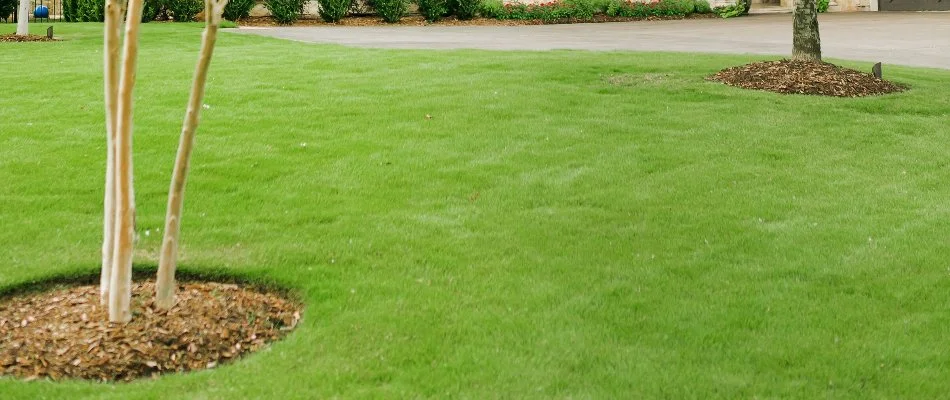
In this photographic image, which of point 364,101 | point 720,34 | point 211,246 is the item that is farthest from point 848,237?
point 720,34

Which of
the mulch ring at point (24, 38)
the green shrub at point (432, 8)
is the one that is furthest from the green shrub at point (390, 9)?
the mulch ring at point (24, 38)

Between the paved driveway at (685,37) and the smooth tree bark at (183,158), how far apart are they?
532 inches

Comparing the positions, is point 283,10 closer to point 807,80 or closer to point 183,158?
point 807,80

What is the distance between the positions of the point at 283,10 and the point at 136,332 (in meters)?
22.3

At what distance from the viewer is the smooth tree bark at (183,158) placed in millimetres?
4738

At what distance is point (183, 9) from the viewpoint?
1029 inches

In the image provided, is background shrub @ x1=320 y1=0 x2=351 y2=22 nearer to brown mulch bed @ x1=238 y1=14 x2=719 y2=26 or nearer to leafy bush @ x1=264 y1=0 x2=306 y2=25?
brown mulch bed @ x1=238 y1=14 x2=719 y2=26

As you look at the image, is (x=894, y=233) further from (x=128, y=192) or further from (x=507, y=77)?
(x=507, y=77)

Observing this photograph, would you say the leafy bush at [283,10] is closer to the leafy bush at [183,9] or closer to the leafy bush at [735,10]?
the leafy bush at [183,9]

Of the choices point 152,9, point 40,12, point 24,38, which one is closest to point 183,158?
point 24,38

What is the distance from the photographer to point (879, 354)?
16.7 feet

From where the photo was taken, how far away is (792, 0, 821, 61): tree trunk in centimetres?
1305

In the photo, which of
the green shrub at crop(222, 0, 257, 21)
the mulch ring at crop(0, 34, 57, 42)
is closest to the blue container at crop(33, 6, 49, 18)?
the green shrub at crop(222, 0, 257, 21)

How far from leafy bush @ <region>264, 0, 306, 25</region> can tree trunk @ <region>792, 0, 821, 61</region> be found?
15972mm
